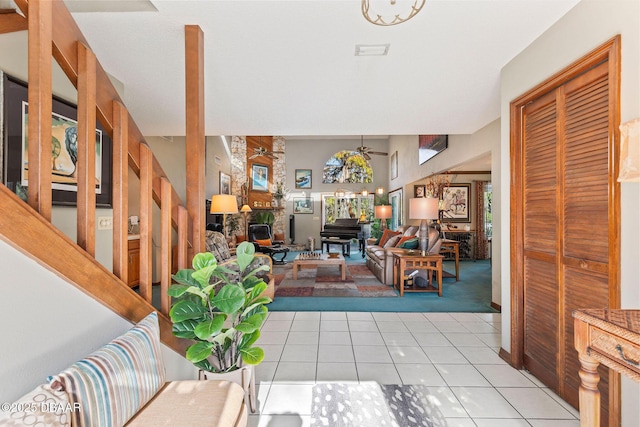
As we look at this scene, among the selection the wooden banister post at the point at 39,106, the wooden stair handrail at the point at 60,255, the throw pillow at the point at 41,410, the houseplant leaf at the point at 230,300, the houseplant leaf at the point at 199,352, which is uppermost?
the wooden banister post at the point at 39,106

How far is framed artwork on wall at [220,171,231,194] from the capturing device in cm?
730

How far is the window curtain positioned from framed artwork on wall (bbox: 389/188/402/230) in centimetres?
208

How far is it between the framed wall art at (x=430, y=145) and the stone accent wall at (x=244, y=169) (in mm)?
5301

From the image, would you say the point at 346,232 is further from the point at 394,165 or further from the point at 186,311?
the point at 186,311

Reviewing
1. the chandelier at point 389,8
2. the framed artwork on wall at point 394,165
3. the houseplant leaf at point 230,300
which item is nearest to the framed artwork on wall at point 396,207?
the framed artwork on wall at point 394,165

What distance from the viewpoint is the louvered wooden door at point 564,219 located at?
1.56 m

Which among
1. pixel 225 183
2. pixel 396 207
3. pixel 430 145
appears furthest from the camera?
pixel 396 207

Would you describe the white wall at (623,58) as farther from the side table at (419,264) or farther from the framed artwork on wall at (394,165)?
the framed artwork on wall at (394,165)

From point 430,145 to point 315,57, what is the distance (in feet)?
15.1

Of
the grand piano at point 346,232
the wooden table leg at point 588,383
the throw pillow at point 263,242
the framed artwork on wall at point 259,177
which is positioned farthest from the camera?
the framed artwork on wall at point 259,177

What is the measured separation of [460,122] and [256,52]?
112 inches

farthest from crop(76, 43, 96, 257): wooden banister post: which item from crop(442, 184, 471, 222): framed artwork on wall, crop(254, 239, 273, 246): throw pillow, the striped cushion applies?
crop(442, 184, 471, 222): framed artwork on wall

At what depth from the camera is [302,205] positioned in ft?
34.2

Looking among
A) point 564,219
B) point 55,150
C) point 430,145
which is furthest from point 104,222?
point 430,145
